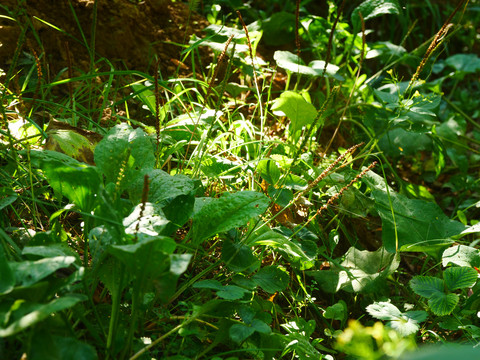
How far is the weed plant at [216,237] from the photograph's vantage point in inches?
34.2

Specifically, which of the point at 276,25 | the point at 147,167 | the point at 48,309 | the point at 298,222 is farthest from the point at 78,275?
the point at 276,25

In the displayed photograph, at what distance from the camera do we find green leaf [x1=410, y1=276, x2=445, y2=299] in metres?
1.22

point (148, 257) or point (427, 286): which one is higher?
point (148, 257)

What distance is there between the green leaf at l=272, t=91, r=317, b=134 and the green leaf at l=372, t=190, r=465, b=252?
34 centimetres

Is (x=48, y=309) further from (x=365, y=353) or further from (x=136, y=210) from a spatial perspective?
(x=365, y=353)

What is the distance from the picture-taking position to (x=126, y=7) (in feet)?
6.65

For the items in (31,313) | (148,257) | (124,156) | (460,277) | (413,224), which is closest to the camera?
(31,313)

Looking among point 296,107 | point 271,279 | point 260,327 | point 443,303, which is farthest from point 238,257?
point 296,107

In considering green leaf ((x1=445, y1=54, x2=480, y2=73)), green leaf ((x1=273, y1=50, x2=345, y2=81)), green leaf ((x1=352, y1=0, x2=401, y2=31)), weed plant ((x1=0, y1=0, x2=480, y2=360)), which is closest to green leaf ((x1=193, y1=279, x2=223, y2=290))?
weed plant ((x1=0, y1=0, x2=480, y2=360))

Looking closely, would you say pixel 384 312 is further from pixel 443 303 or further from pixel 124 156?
pixel 124 156

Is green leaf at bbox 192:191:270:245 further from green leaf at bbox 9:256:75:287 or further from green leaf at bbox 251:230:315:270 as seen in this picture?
green leaf at bbox 9:256:75:287

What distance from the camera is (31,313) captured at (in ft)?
2.42

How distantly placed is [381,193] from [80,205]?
97cm

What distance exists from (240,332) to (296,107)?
33.8 inches
